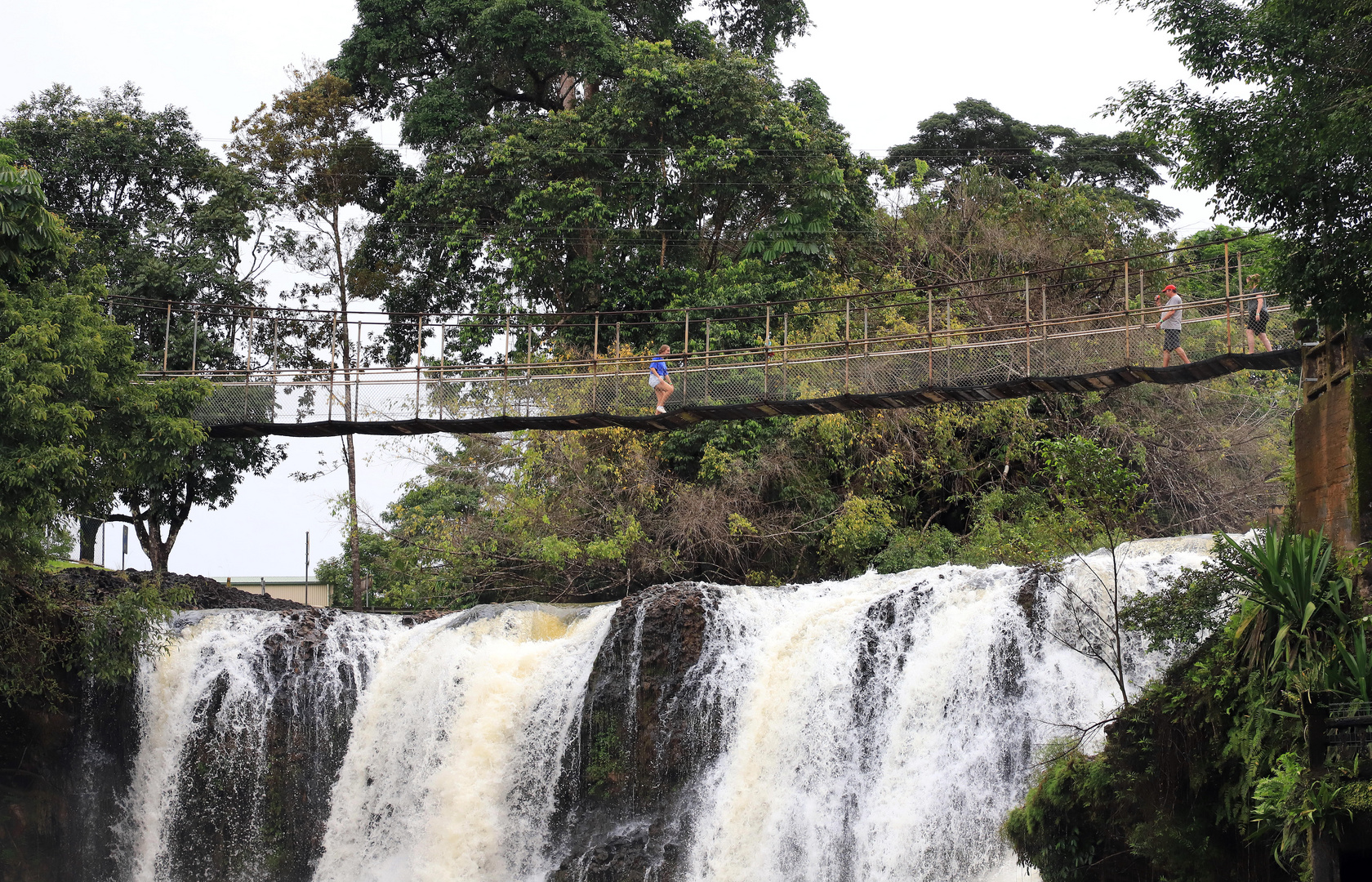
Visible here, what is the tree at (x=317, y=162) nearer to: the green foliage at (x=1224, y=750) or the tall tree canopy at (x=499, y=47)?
the tall tree canopy at (x=499, y=47)

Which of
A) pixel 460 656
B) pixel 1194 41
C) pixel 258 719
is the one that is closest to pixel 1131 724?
pixel 1194 41

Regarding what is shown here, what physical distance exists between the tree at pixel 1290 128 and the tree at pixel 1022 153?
1073 inches

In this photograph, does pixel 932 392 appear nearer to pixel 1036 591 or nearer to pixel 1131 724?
pixel 1036 591

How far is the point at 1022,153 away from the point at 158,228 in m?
25.8

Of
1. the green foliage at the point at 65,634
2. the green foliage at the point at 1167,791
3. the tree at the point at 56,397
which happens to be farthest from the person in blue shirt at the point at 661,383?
the green foliage at the point at 1167,791

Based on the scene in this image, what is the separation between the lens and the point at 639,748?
17.9 meters

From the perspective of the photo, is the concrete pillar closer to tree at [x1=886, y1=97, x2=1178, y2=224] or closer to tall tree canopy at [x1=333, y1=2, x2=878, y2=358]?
tall tree canopy at [x1=333, y1=2, x2=878, y2=358]

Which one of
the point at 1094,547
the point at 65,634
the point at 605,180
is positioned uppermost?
the point at 605,180

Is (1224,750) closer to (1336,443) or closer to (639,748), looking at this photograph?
(1336,443)

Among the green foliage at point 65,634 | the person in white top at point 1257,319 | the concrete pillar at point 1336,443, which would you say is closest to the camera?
the concrete pillar at point 1336,443

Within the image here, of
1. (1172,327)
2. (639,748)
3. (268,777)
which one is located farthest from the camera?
(268,777)

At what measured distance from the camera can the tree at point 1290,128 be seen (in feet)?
37.0

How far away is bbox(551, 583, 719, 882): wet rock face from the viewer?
1697cm

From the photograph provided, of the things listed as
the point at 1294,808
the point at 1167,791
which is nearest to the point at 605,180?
the point at 1167,791
